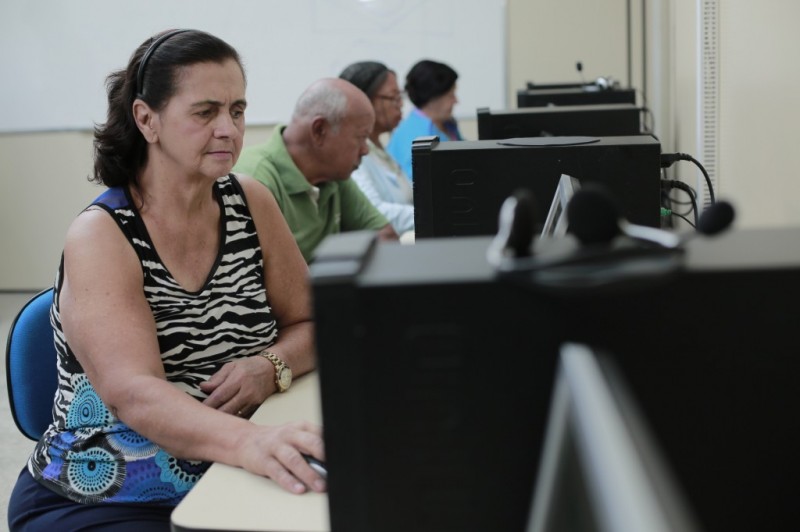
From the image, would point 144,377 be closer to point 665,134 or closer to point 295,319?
point 295,319

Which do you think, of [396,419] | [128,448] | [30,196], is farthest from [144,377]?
[30,196]

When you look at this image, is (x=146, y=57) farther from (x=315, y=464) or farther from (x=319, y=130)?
(x=319, y=130)

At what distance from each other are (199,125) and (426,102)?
2.80 meters

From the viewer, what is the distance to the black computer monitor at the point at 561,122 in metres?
2.02

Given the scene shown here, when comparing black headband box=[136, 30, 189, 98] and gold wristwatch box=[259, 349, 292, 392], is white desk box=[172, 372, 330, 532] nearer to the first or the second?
gold wristwatch box=[259, 349, 292, 392]

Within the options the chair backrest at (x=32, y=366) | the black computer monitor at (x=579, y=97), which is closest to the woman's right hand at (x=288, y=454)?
the chair backrest at (x=32, y=366)

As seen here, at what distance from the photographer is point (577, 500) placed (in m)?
0.36

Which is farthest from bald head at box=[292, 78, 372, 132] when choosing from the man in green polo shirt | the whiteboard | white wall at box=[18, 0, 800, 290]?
the whiteboard

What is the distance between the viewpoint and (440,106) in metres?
4.15

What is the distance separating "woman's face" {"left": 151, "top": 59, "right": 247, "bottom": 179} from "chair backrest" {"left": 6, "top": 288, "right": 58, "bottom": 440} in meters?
0.32

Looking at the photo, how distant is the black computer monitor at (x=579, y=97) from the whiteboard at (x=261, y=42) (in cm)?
172

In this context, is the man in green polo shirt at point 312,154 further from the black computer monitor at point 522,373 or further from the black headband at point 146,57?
the black computer monitor at point 522,373

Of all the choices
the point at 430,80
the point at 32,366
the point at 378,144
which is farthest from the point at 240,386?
the point at 430,80

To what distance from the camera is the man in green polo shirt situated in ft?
7.77
